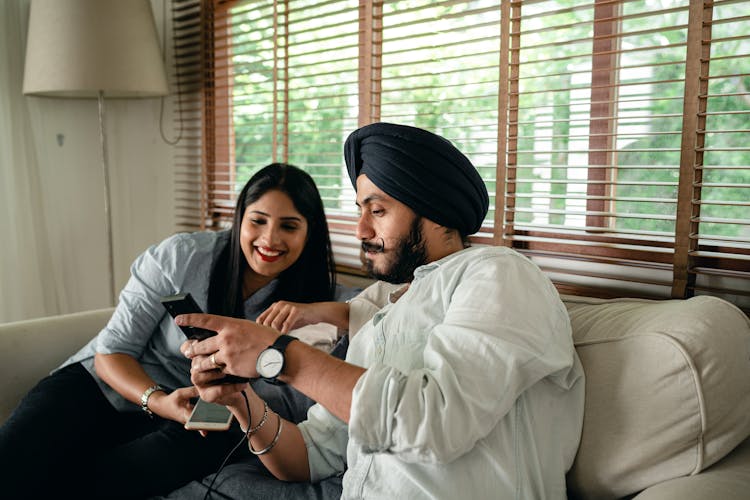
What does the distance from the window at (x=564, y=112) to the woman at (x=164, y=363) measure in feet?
1.65

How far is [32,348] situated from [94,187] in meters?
1.42

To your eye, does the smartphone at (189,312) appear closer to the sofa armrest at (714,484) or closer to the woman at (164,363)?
the woman at (164,363)

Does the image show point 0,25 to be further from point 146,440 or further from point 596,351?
point 596,351


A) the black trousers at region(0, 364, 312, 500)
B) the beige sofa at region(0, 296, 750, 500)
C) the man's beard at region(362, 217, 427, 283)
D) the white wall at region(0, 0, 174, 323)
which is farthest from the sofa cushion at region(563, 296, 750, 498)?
the white wall at region(0, 0, 174, 323)

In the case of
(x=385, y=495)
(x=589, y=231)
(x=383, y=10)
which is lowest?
(x=385, y=495)

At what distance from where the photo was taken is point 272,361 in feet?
3.64

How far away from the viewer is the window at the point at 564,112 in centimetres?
160

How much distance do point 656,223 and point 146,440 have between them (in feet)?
4.64

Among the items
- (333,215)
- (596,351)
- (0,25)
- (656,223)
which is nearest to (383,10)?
(333,215)

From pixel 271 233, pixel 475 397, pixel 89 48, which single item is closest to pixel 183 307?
pixel 475 397

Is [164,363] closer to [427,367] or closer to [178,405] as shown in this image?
[178,405]

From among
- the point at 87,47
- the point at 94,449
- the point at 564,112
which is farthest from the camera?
the point at 87,47

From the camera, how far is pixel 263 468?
155 cm

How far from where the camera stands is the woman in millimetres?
1560
